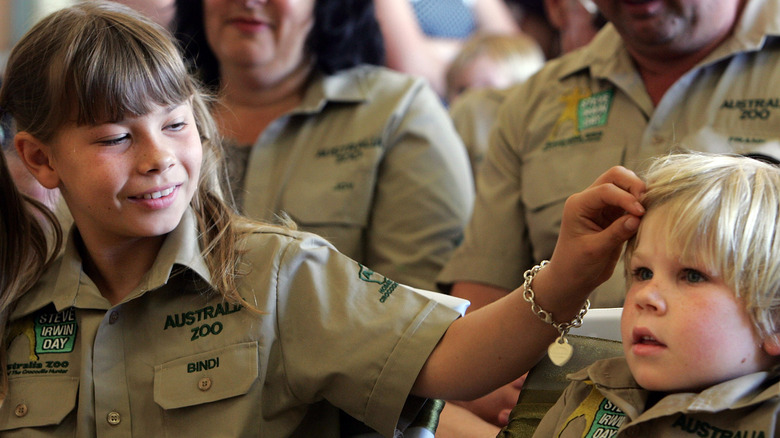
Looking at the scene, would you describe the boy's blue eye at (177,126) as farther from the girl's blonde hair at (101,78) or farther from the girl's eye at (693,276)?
the girl's eye at (693,276)

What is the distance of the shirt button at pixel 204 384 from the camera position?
1.21m

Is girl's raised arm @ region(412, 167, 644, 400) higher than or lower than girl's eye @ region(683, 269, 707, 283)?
lower

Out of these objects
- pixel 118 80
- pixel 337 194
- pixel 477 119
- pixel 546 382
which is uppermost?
pixel 118 80

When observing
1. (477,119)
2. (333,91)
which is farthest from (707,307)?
(477,119)

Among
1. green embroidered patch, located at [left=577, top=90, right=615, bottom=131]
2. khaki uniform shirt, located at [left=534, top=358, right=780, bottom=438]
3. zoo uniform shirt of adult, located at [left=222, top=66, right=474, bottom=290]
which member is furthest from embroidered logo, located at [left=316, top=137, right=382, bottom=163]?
khaki uniform shirt, located at [left=534, top=358, right=780, bottom=438]

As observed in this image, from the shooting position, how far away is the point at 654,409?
0.92 metres

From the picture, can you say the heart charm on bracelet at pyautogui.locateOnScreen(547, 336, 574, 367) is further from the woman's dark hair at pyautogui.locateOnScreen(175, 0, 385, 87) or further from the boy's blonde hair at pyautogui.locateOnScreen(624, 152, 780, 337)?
the woman's dark hair at pyautogui.locateOnScreen(175, 0, 385, 87)

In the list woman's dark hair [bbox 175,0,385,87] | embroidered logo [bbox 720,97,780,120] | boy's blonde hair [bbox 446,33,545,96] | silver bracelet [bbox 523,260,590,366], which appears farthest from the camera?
boy's blonde hair [bbox 446,33,545,96]

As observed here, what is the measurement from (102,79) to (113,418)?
46 centimetres

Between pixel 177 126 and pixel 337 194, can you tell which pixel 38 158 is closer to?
pixel 177 126

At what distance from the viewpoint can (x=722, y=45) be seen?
1668 mm

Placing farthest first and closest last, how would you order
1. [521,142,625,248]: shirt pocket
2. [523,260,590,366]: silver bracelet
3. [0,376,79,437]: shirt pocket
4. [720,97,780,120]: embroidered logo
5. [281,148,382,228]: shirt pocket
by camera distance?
[281,148,382,228]: shirt pocket < [521,142,625,248]: shirt pocket < [720,97,780,120]: embroidered logo < [0,376,79,437]: shirt pocket < [523,260,590,366]: silver bracelet

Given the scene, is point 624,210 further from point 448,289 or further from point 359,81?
point 359,81

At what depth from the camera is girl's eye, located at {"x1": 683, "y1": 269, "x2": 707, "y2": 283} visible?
0.90 m
